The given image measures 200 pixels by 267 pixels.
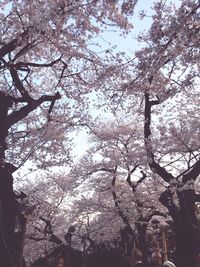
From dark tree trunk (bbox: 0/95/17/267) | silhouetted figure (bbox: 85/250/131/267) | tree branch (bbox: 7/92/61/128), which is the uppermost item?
tree branch (bbox: 7/92/61/128)

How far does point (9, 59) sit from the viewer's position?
29.9ft

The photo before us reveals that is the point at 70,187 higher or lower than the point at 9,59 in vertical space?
higher

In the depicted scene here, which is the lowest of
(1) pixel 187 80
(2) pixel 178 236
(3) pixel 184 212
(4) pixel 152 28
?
(2) pixel 178 236

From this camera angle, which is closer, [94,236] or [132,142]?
[132,142]

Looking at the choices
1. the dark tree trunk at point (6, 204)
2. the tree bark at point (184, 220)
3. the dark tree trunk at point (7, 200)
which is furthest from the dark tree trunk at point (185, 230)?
the dark tree trunk at point (6, 204)

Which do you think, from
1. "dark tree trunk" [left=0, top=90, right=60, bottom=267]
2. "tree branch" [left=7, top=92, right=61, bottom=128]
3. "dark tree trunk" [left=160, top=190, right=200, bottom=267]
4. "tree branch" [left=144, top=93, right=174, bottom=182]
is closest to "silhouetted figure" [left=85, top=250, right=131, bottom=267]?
"dark tree trunk" [left=0, top=90, right=60, bottom=267]

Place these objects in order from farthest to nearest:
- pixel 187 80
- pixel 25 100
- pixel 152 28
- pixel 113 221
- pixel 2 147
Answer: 1. pixel 113 221
2. pixel 187 80
3. pixel 25 100
4. pixel 2 147
5. pixel 152 28

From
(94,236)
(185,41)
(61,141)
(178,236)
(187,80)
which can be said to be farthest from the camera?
(94,236)

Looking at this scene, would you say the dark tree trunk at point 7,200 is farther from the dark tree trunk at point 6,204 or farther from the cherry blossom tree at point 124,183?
the cherry blossom tree at point 124,183

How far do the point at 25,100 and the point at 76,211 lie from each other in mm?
19668

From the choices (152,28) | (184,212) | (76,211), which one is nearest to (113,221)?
(76,211)

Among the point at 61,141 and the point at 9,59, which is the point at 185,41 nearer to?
the point at 9,59

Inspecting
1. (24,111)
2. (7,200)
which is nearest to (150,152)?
(24,111)

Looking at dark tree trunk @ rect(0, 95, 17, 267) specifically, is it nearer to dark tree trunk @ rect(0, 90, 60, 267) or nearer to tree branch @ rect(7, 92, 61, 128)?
dark tree trunk @ rect(0, 90, 60, 267)
